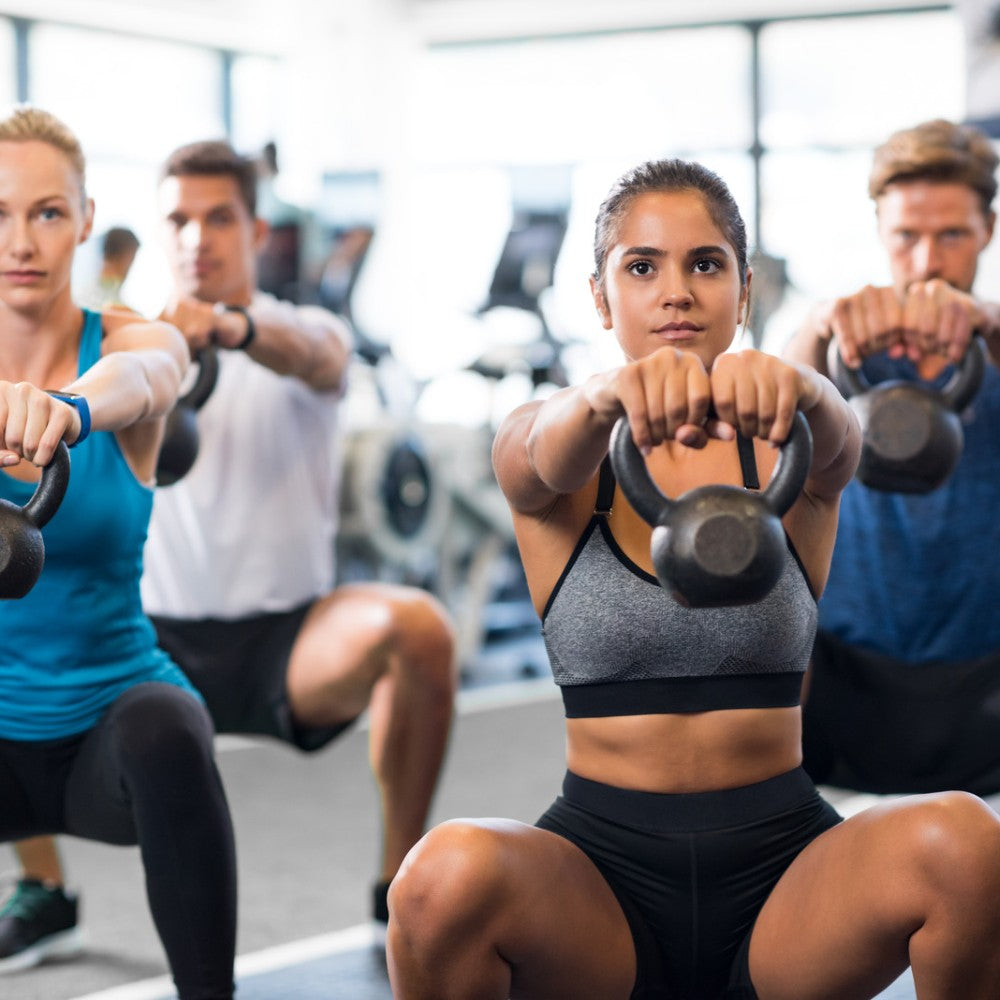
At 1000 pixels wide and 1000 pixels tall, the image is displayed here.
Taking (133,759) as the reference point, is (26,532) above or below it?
above

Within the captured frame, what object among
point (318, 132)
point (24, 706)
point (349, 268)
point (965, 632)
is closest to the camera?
point (24, 706)

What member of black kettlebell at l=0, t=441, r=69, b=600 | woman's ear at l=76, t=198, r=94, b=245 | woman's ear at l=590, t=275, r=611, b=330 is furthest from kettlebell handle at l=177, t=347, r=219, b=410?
woman's ear at l=590, t=275, r=611, b=330

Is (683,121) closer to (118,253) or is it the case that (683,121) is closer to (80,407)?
(118,253)

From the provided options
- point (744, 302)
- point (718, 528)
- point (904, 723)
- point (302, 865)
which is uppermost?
point (744, 302)

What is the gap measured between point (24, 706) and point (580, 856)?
827 mm

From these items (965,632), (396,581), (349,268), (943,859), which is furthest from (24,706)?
(349,268)

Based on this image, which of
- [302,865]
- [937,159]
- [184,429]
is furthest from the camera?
[302,865]

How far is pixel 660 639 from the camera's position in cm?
150

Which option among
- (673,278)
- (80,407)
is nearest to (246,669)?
(80,407)

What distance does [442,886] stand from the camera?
1392mm

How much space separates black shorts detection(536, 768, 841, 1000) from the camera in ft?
4.88

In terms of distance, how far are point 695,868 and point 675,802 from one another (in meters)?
0.07

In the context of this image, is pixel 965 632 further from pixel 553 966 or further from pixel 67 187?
pixel 67 187

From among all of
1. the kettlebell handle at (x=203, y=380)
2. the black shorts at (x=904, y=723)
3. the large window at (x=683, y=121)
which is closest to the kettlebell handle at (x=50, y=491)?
the kettlebell handle at (x=203, y=380)
